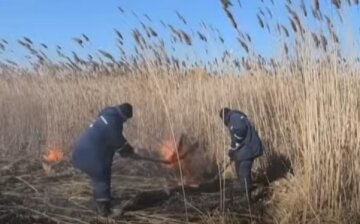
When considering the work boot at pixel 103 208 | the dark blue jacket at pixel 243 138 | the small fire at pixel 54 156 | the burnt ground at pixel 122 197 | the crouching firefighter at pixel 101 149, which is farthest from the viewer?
the small fire at pixel 54 156

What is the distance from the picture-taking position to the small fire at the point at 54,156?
11.1 metres

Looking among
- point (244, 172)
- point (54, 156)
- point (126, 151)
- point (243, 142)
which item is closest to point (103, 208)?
point (126, 151)

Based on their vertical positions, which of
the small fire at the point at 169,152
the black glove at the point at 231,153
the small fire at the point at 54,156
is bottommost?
the black glove at the point at 231,153

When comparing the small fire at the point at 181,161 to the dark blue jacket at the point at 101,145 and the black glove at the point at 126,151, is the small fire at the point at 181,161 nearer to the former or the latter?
the black glove at the point at 126,151

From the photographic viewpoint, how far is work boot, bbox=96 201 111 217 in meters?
7.39

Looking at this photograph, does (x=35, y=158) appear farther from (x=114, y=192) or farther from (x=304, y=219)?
(x=304, y=219)

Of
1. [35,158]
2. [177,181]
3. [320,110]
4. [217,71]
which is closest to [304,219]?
[320,110]

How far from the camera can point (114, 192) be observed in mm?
8570

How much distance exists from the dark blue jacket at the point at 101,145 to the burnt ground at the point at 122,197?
443mm

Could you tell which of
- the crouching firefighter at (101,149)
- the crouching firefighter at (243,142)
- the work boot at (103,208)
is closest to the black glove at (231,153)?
the crouching firefighter at (243,142)

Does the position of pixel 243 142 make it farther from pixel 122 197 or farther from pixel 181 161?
pixel 122 197

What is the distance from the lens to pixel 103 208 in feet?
24.4

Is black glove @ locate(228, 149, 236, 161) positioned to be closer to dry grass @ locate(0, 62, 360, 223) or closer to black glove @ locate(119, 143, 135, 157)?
dry grass @ locate(0, 62, 360, 223)

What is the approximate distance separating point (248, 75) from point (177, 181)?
172 centimetres
